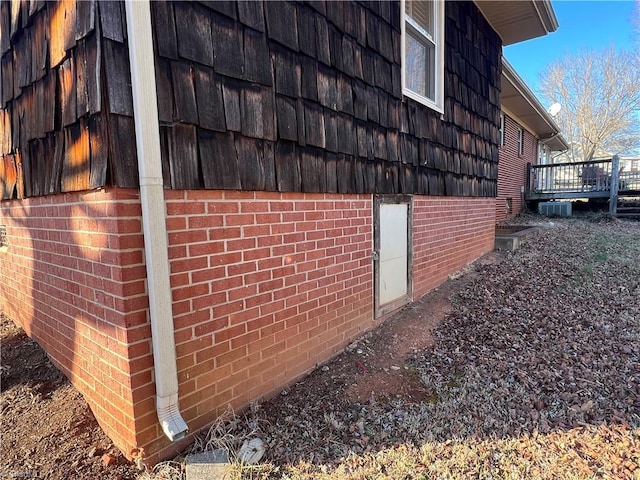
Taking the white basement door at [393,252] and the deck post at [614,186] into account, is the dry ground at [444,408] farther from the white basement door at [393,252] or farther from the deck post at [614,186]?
the deck post at [614,186]

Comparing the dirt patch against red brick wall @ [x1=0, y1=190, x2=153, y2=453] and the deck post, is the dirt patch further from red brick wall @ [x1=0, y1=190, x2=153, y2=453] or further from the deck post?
the deck post

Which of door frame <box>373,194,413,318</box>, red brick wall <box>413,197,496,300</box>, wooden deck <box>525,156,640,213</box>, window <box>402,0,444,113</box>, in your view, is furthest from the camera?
wooden deck <box>525,156,640,213</box>

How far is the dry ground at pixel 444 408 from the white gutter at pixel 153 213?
0.41 m

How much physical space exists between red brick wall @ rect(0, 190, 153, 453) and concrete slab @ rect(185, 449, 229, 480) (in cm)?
32

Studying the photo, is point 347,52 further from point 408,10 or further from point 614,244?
point 614,244

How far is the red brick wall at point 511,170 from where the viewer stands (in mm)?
11766

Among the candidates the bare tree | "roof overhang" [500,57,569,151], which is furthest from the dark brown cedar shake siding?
the bare tree

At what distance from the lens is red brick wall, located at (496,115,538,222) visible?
38.6ft

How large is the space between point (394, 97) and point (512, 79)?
6975 millimetres

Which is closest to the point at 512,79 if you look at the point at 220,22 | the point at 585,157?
the point at 220,22

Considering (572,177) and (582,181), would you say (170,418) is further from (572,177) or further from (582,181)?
(572,177)

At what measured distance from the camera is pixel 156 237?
1.85 meters

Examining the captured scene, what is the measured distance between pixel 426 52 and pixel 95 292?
456 cm

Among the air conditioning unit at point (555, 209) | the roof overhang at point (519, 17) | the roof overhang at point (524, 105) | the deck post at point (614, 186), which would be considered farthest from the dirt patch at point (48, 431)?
the deck post at point (614, 186)
